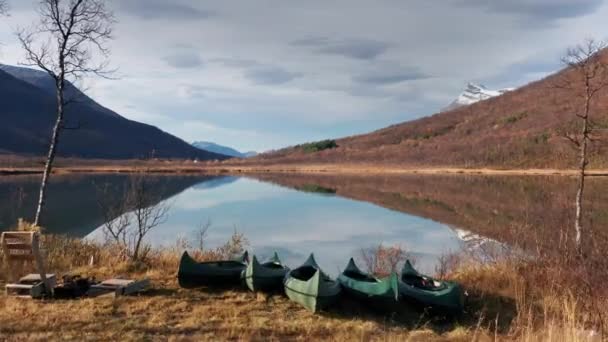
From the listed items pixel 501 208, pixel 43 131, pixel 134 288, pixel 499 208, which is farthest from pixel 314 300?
pixel 43 131

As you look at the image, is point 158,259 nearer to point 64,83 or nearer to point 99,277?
point 99,277

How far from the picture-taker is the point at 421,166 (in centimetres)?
9062

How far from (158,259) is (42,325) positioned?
5.05 metres

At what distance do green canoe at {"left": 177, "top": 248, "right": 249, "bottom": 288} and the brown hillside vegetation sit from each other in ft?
192

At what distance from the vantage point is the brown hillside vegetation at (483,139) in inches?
2992

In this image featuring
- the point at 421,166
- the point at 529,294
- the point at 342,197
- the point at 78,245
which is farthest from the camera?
the point at 421,166

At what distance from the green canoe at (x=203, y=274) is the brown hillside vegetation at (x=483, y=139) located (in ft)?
192

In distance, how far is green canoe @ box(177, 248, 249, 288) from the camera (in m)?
10.1

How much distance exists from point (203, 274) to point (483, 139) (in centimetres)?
9330

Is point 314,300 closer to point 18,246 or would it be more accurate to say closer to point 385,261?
point 18,246

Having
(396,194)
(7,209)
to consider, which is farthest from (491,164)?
(7,209)

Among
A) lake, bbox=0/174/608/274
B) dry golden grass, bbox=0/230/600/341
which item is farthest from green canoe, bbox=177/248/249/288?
lake, bbox=0/174/608/274

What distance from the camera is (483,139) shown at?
96.4 metres

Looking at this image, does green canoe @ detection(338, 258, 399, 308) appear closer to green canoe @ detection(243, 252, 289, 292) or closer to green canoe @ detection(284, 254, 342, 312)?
green canoe @ detection(284, 254, 342, 312)
